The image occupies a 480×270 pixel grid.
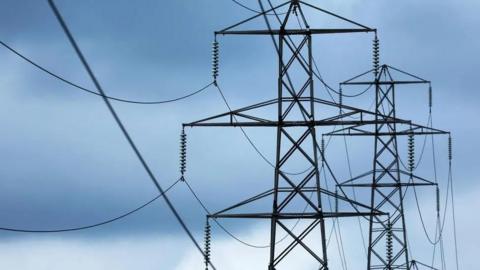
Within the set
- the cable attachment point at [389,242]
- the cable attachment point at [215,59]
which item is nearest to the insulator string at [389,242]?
the cable attachment point at [389,242]

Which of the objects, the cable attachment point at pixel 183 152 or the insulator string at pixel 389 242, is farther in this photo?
the insulator string at pixel 389 242

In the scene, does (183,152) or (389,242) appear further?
(389,242)

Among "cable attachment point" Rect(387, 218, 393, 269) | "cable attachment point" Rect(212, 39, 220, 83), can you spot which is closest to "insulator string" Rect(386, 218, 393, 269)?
A: "cable attachment point" Rect(387, 218, 393, 269)

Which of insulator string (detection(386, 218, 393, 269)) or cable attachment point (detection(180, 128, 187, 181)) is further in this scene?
insulator string (detection(386, 218, 393, 269))

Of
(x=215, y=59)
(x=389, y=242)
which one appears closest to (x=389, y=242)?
(x=389, y=242)

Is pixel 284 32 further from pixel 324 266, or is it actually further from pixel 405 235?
pixel 405 235

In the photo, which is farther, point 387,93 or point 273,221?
point 387,93

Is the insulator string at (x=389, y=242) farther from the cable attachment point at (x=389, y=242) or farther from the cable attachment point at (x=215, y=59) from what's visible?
the cable attachment point at (x=215, y=59)

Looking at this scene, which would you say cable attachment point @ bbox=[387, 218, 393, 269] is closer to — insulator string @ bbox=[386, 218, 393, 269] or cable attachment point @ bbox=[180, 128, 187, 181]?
insulator string @ bbox=[386, 218, 393, 269]

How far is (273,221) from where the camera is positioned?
2052 inches

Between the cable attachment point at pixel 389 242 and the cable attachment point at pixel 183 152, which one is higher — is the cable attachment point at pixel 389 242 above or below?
above

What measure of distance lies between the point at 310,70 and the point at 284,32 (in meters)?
1.46

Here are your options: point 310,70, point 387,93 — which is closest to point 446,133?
point 387,93

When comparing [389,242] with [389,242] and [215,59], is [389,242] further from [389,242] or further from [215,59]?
[215,59]
